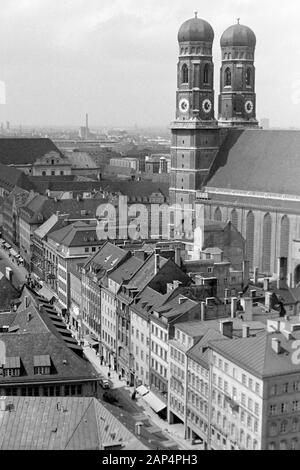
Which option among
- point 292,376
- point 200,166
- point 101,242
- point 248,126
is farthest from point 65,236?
point 292,376

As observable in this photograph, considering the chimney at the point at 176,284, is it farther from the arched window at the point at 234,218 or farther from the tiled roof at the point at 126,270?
the arched window at the point at 234,218

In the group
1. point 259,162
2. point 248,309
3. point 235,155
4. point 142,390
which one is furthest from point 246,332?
point 235,155

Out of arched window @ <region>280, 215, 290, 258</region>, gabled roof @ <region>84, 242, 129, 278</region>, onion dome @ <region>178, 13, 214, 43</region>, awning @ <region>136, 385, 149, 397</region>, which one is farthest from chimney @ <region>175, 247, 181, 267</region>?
onion dome @ <region>178, 13, 214, 43</region>

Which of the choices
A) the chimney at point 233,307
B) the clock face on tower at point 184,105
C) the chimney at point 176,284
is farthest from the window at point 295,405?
the clock face on tower at point 184,105

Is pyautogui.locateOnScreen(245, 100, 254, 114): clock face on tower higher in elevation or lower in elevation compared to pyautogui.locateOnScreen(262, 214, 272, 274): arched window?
higher

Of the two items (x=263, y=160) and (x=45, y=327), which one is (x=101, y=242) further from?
(x=45, y=327)

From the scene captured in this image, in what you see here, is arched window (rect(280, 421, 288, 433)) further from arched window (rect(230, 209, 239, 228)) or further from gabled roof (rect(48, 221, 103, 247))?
arched window (rect(230, 209, 239, 228))

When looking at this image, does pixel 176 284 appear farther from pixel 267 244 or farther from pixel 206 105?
pixel 206 105
